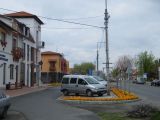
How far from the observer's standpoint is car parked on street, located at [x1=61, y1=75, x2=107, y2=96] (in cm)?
3806

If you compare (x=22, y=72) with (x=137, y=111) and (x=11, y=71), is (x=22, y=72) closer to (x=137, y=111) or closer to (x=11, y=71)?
(x=11, y=71)

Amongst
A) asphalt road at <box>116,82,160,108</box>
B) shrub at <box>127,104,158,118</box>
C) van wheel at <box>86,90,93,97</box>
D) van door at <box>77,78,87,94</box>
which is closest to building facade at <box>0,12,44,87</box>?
van door at <box>77,78,87,94</box>

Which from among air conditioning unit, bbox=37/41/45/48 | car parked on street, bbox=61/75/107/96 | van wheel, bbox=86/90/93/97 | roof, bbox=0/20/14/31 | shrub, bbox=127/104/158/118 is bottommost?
shrub, bbox=127/104/158/118

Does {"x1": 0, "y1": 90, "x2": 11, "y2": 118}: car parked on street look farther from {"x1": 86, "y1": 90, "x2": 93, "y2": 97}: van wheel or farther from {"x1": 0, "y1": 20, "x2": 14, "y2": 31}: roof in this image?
{"x1": 0, "y1": 20, "x2": 14, "y2": 31}: roof

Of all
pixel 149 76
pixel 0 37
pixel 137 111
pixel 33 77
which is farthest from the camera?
pixel 149 76

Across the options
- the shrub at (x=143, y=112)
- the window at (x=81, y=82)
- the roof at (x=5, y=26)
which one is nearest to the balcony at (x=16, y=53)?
the roof at (x=5, y=26)

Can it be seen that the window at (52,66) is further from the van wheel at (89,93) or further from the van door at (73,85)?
the van wheel at (89,93)

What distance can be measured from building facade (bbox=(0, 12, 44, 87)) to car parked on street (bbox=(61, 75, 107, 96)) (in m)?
11.7

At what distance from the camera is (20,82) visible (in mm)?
59812

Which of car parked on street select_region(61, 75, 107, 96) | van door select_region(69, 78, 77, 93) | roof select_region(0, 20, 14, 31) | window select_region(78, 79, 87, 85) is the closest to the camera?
car parked on street select_region(61, 75, 107, 96)

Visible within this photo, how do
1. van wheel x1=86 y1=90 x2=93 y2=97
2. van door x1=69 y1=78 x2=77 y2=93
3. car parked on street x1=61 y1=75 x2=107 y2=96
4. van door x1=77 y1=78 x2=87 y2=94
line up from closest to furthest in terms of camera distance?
1. van wheel x1=86 y1=90 x2=93 y2=97
2. car parked on street x1=61 y1=75 x2=107 y2=96
3. van door x1=77 y1=78 x2=87 y2=94
4. van door x1=69 y1=78 x2=77 y2=93

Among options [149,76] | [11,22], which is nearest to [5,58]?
[11,22]

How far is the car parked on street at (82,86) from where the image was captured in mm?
38062

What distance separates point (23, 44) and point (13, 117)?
43.9 m
